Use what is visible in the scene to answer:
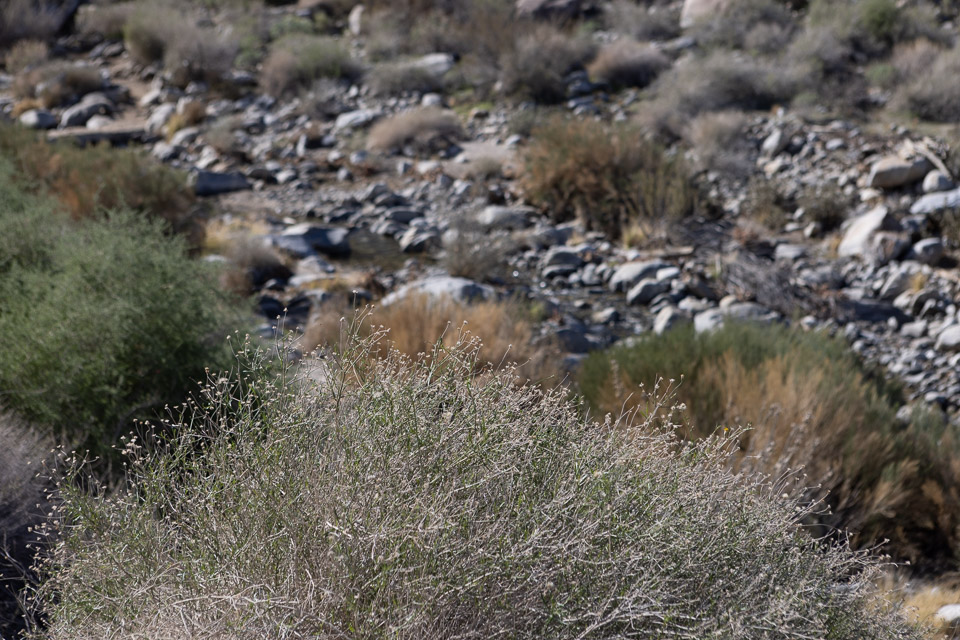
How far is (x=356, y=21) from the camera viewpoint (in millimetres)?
21172

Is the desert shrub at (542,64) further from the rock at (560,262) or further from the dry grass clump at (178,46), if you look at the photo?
the dry grass clump at (178,46)

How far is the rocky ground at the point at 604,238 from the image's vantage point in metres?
7.86

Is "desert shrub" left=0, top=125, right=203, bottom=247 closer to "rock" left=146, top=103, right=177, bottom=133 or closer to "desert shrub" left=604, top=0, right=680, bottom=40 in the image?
"rock" left=146, top=103, right=177, bottom=133

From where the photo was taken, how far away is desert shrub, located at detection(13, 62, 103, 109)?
691 inches

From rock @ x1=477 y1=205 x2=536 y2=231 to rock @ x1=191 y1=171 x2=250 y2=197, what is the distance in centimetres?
439

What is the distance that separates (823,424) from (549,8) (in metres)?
16.8

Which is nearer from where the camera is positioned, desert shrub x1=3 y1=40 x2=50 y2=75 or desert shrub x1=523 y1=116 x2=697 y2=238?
desert shrub x1=523 y1=116 x2=697 y2=238

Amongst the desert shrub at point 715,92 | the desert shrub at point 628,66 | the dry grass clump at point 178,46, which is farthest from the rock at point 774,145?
the dry grass clump at point 178,46

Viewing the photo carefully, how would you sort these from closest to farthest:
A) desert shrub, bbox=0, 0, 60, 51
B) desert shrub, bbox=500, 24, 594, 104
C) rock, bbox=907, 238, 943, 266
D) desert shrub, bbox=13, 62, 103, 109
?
rock, bbox=907, 238, 943, 266, desert shrub, bbox=500, 24, 594, 104, desert shrub, bbox=13, 62, 103, 109, desert shrub, bbox=0, 0, 60, 51

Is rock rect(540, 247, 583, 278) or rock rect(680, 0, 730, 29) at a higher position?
rock rect(680, 0, 730, 29)

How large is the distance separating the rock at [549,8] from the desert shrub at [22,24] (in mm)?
13491

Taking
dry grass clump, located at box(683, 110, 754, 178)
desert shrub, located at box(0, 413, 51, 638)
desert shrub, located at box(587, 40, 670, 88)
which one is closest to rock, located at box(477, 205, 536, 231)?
dry grass clump, located at box(683, 110, 754, 178)

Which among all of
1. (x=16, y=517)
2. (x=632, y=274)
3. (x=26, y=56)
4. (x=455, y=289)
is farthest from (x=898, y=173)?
(x=26, y=56)

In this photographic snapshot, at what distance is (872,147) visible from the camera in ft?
36.0
